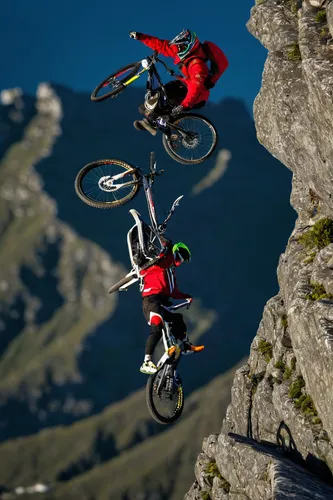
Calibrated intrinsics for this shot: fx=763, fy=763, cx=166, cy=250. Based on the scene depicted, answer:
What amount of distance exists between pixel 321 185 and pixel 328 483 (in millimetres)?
10018

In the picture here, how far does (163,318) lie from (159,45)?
33.4 ft

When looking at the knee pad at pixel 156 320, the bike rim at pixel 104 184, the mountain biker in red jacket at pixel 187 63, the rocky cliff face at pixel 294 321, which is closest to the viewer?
the rocky cliff face at pixel 294 321

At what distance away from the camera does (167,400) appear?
2812cm

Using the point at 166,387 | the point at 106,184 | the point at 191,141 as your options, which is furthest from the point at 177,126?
the point at 166,387

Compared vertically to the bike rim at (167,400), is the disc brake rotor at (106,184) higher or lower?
higher

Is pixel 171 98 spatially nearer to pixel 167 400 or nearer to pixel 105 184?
pixel 105 184

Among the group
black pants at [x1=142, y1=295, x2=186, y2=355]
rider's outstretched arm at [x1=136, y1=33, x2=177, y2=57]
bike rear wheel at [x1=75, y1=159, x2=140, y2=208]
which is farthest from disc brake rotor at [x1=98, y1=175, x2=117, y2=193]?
rider's outstretched arm at [x1=136, y1=33, x2=177, y2=57]

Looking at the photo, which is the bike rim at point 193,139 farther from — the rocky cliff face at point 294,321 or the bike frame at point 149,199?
the rocky cliff face at point 294,321

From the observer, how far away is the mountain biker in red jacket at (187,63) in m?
28.6

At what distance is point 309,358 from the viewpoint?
2419 cm

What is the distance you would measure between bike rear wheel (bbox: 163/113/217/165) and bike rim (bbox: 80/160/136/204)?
2.16 meters

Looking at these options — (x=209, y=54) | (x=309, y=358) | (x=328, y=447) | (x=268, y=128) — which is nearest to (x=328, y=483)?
(x=328, y=447)

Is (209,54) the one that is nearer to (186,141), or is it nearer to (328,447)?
(186,141)

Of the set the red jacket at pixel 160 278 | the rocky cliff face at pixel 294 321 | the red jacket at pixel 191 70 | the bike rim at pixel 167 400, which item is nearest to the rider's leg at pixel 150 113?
the red jacket at pixel 191 70
